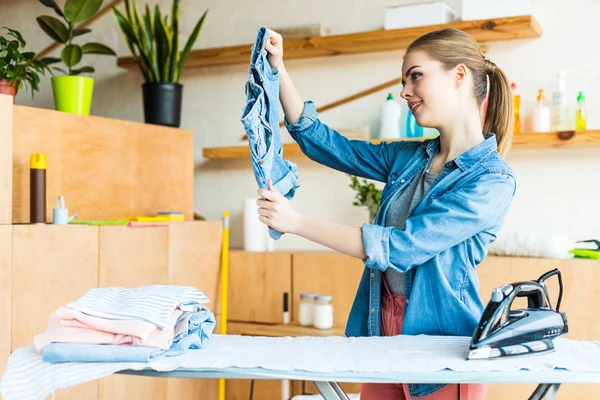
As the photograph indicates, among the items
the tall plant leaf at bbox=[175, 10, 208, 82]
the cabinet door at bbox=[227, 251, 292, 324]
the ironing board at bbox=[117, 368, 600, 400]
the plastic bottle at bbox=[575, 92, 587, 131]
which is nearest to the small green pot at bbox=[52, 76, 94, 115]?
the tall plant leaf at bbox=[175, 10, 208, 82]

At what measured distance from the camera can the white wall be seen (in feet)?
10.1

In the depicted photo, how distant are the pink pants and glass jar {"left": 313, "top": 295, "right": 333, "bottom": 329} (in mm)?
1282

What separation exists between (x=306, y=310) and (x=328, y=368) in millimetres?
1800

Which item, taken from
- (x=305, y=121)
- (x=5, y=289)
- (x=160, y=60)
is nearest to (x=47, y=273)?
(x=5, y=289)

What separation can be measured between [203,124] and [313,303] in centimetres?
128

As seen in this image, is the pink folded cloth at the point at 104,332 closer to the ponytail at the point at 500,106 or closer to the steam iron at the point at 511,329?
the steam iron at the point at 511,329

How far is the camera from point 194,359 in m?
1.44

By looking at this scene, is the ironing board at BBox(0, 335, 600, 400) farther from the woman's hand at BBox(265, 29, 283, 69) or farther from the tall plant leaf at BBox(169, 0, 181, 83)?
the tall plant leaf at BBox(169, 0, 181, 83)

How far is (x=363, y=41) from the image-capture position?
10.7 ft

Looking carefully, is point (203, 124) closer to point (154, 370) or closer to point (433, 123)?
point (433, 123)

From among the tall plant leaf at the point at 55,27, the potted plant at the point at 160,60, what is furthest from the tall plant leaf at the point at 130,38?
the tall plant leaf at the point at 55,27

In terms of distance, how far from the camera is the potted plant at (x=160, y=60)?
333cm

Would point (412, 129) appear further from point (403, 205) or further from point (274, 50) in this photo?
point (274, 50)

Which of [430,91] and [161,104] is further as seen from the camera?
[161,104]
